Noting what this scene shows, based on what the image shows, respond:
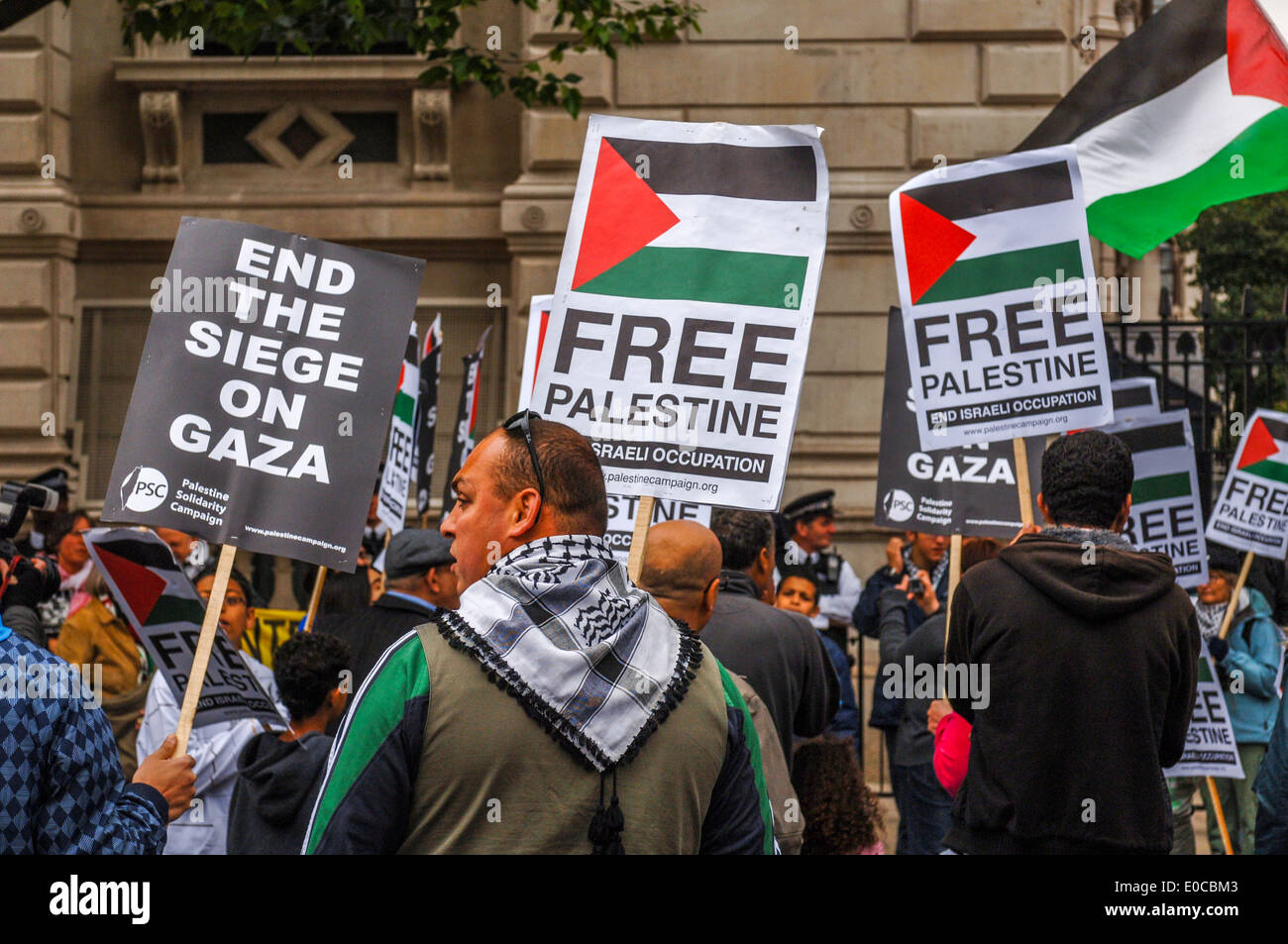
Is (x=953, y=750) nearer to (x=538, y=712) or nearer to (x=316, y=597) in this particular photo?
(x=538, y=712)

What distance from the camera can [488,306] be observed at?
12688mm

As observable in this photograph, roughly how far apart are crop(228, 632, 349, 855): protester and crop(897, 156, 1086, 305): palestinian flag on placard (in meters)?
2.42

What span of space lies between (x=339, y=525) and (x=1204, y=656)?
4240mm

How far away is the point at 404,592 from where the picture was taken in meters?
5.56

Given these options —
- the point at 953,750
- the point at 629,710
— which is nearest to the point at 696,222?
the point at 953,750

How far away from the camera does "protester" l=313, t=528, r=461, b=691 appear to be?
5.45 metres

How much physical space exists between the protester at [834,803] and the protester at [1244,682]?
443 cm

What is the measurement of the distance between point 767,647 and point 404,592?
5.59 ft

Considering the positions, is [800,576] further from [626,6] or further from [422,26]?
[626,6]

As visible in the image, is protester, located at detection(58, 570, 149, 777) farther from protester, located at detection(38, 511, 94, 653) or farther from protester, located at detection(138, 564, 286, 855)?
protester, located at detection(138, 564, 286, 855)

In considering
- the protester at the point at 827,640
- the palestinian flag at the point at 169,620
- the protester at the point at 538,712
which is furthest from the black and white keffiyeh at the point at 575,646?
the protester at the point at 827,640

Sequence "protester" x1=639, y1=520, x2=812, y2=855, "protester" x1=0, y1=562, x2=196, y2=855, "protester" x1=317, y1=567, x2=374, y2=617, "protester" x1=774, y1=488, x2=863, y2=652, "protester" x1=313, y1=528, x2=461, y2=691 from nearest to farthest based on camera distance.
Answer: "protester" x1=0, y1=562, x2=196, y2=855 → "protester" x1=639, y1=520, x2=812, y2=855 → "protester" x1=313, y1=528, x2=461, y2=691 → "protester" x1=317, y1=567, x2=374, y2=617 → "protester" x1=774, y1=488, x2=863, y2=652

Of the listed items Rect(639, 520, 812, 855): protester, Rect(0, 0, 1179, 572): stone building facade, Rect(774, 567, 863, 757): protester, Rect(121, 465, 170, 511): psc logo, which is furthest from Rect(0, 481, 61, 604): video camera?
Rect(0, 0, 1179, 572): stone building facade
